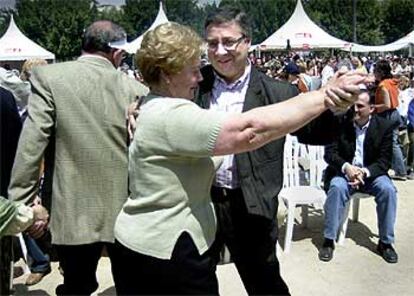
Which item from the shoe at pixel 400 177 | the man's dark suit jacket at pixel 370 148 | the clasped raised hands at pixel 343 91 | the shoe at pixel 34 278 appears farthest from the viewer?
the shoe at pixel 400 177

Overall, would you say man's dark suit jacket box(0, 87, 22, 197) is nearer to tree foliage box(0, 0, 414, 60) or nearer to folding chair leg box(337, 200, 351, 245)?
folding chair leg box(337, 200, 351, 245)

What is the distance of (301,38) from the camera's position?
2098 cm

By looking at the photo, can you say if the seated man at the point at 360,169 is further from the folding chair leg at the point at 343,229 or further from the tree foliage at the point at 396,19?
the tree foliage at the point at 396,19

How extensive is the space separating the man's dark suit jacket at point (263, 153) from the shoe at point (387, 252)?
2.37 m

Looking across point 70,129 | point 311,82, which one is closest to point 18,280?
point 70,129

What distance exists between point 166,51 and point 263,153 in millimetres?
823

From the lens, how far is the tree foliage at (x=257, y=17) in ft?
121

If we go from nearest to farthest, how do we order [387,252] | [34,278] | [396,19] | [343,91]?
[343,91] → [34,278] → [387,252] → [396,19]

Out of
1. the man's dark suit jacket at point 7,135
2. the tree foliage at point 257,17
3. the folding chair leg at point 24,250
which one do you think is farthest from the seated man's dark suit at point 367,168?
the tree foliage at point 257,17

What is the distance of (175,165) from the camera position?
6.07 ft

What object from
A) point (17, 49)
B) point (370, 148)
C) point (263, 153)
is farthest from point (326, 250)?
point (17, 49)

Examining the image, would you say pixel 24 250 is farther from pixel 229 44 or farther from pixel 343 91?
pixel 343 91

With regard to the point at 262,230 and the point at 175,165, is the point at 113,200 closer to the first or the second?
the point at 262,230

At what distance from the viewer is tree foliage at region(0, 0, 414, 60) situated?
36.8m
